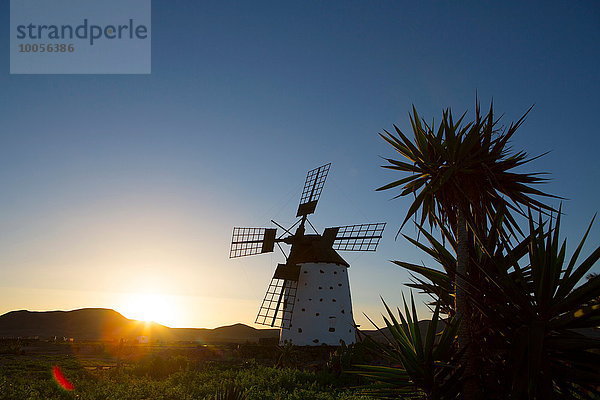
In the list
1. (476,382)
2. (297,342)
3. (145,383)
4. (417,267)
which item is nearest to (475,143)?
(417,267)

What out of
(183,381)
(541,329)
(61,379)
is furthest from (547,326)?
(61,379)

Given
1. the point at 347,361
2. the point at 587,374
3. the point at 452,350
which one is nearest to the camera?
the point at 587,374

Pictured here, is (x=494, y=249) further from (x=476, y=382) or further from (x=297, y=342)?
(x=297, y=342)

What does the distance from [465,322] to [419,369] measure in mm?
921

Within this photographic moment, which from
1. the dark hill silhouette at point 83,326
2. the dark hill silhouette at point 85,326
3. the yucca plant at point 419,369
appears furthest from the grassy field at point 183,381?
the dark hill silhouette at point 83,326

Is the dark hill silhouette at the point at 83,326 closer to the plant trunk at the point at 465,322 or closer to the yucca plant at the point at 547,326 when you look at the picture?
the plant trunk at the point at 465,322

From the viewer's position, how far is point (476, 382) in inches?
222

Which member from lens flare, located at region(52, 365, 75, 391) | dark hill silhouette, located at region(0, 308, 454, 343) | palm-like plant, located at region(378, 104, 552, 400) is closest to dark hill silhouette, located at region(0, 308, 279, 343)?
dark hill silhouette, located at region(0, 308, 454, 343)

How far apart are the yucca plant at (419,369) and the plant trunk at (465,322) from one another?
127mm

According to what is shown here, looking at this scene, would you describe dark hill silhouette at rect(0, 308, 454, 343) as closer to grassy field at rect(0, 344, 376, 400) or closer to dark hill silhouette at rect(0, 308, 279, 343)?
dark hill silhouette at rect(0, 308, 279, 343)

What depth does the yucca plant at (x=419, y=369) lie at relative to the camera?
224 inches

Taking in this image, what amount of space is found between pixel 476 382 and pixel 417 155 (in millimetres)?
3860

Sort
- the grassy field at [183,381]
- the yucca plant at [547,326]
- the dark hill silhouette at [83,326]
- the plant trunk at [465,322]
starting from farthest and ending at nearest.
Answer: the dark hill silhouette at [83,326] → the grassy field at [183,381] → the plant trunk at [465,322] → the yucca plant at [547,326]

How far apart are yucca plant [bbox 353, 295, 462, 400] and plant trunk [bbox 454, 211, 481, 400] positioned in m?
0.13
